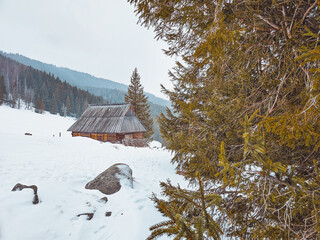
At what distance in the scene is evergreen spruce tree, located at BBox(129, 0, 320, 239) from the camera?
5.26 feet

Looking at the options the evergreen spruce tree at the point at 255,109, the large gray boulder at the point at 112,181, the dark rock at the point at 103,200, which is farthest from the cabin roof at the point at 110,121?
the evergreen spruce tree at the point at 255,109

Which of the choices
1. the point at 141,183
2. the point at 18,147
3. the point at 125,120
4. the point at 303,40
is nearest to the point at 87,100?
the point at 125,120

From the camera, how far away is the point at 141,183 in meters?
6.67

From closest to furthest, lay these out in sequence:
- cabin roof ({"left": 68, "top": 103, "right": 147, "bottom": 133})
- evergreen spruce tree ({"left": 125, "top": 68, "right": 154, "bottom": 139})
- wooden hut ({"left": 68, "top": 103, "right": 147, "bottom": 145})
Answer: wooden hut ({"left": 68, "top": 103, "right": 147, "bottom": 145}) → cabin roof ({"left": 68, "top": 103, "right": 147, "bottom": 133}) → evergreen spruce tree ({"left": 125, "top": 68, "right": 154, "bottom": 139})

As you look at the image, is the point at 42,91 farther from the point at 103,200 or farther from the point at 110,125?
the point at 103,200

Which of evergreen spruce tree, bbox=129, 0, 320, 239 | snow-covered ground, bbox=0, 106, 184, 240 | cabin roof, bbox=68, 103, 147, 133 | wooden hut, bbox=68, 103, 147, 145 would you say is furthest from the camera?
cabin roof, bbox=68, 103, 147, 133

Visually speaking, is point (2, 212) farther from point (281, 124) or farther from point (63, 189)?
point (281, 124)

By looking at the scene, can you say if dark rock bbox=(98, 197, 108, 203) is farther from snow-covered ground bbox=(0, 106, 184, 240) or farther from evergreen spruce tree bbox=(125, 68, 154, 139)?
evergreen spruce tree bbox=(125, 68, 154, 139)

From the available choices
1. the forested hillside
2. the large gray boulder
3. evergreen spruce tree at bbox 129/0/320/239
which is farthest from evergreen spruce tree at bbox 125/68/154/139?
the forested hillside

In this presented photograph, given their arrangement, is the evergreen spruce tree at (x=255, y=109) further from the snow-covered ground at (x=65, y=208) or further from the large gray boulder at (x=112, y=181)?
the large gray boulder at (x=112, y=181)

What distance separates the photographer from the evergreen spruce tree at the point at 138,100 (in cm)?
2797

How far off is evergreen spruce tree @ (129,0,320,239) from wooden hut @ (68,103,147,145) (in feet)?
62.9

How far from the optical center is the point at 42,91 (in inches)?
2835

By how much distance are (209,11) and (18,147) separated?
38.5 ft
